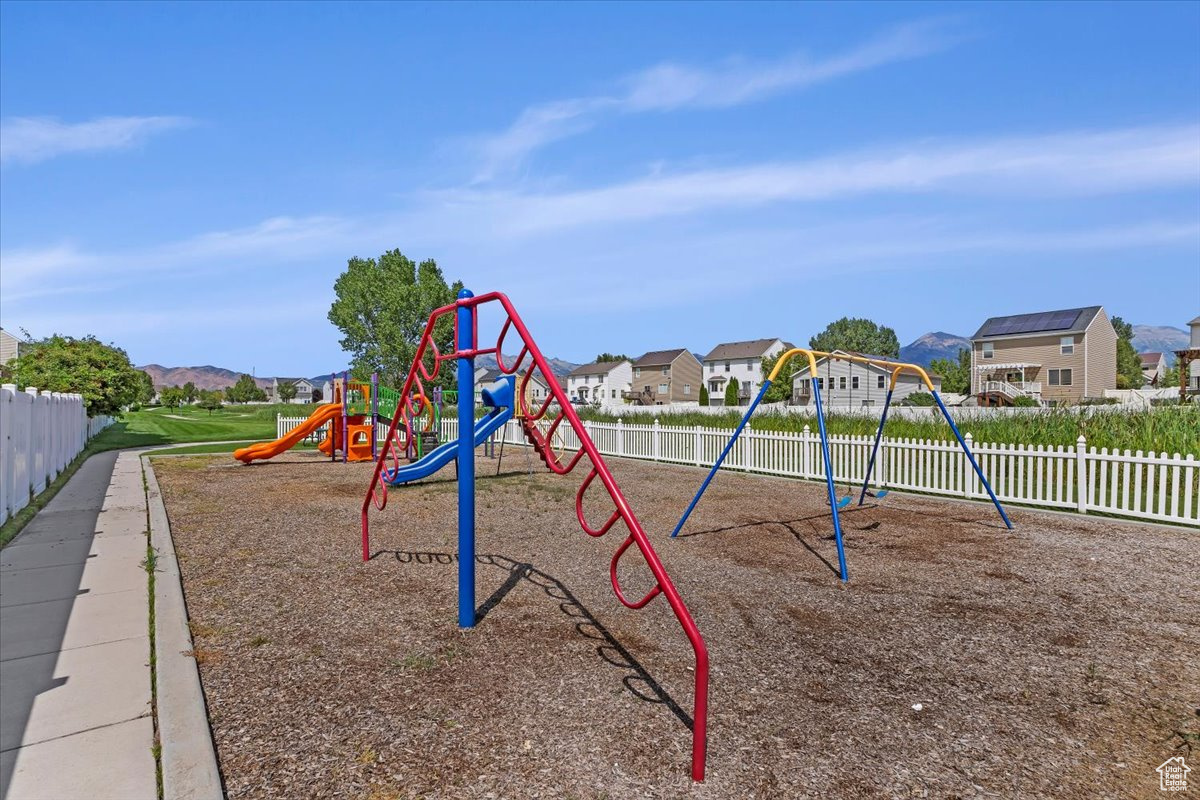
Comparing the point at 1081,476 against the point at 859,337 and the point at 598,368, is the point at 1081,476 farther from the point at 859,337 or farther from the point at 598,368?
the point at 859,337

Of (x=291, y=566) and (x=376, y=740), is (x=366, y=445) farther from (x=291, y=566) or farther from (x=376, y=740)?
(x=376, y=740)

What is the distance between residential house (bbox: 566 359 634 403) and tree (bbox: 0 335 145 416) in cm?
5809

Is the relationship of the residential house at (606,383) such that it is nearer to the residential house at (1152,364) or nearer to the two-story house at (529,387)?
the two-story house at (529,387)

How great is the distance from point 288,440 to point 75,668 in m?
13.9

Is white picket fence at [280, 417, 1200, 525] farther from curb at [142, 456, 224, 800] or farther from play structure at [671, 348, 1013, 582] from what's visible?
curb at [142, 456, 224, 800]

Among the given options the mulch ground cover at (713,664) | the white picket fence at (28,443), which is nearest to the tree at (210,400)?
the white picket fence at (28,443)

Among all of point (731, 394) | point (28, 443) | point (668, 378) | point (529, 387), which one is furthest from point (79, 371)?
point (668, 378)

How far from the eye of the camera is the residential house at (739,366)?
69812mm

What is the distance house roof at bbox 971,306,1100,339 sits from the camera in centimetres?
4256

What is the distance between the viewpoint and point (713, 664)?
160 inches

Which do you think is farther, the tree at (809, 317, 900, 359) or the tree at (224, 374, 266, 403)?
the tree at (224, 374, 266, 403)

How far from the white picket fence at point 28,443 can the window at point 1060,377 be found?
2069 inches

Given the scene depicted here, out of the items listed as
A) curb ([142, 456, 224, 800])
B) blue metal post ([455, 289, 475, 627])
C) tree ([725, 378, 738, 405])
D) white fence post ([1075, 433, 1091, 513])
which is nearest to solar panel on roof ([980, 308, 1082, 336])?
tree ([725, 378, 738, 405])

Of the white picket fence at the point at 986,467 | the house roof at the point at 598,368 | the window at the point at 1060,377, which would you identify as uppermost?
the house roof at the point at 598,368
